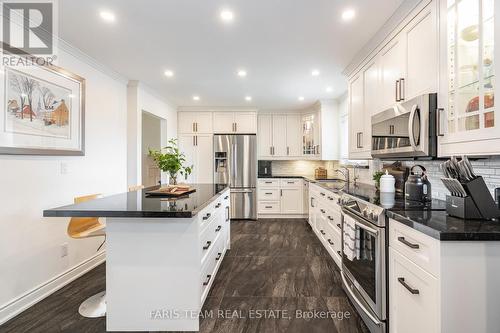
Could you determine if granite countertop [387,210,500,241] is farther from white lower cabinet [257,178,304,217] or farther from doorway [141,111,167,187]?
doorway [141,111,167,187]

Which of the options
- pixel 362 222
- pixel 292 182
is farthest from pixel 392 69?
pixel 292 182

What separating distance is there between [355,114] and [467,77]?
70.5 inches

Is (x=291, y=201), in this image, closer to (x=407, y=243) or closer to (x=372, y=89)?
(x=372, y=89)

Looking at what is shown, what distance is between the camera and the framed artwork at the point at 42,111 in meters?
2.12

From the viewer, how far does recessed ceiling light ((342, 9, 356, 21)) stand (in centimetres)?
216

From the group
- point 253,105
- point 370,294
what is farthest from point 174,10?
point 253,105

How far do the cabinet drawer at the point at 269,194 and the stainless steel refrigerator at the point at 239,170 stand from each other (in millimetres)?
196

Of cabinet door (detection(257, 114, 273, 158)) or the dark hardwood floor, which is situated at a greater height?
cabinet door (detection(257, 114, 273, 158))

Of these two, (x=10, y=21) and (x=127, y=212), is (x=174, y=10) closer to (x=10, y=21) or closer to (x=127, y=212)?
(x=10, y=21)

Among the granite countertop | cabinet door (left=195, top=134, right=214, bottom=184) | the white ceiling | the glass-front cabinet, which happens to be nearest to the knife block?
the granite countertop

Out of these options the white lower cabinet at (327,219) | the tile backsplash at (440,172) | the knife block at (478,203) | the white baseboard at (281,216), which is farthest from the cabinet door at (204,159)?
the knife block at (478,203)

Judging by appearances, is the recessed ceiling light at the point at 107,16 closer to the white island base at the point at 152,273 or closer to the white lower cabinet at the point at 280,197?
the white island base at the point at 152,273

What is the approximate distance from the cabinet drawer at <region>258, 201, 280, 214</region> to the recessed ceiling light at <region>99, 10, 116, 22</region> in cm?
429

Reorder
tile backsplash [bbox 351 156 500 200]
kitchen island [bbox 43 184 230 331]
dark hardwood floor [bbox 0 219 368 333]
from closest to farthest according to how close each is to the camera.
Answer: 1. tile backsplash [bbox 351 156 500 200]
2. kitchen island [bbox 43 184 230 331]
3. dark hardwood floor [bbox 0 219 368 333]
